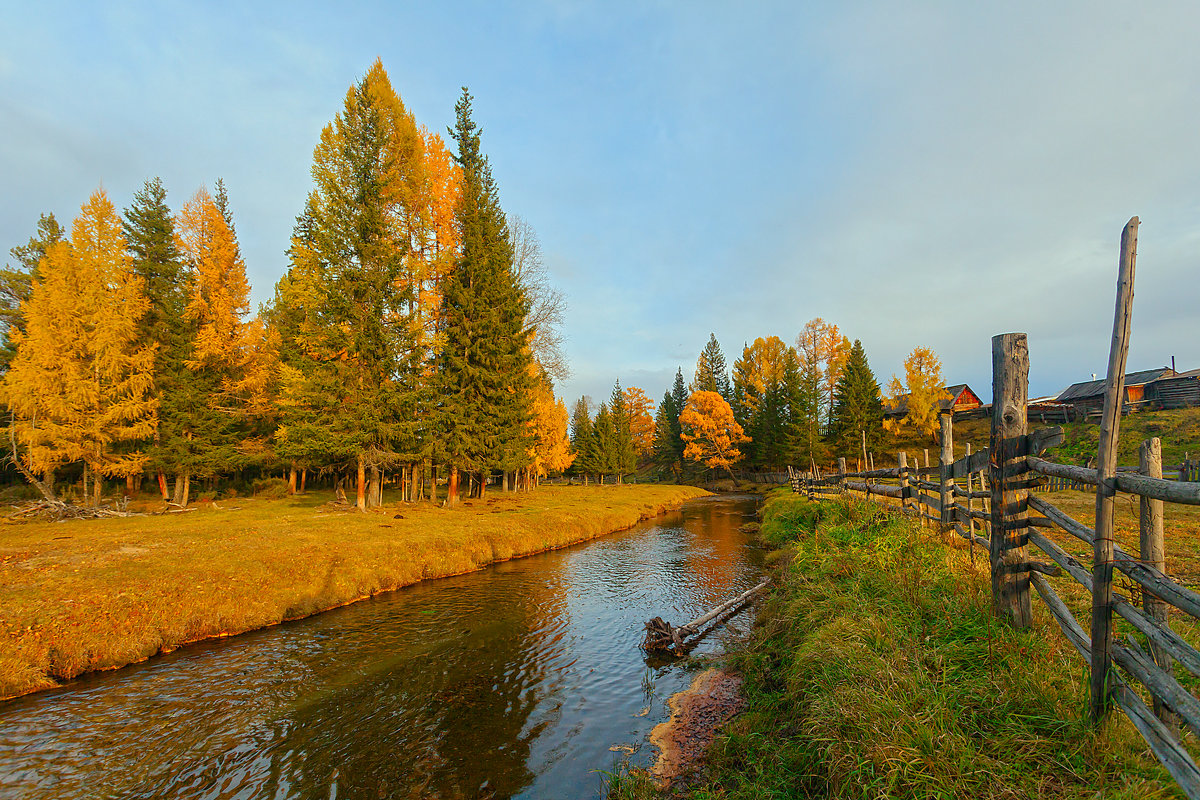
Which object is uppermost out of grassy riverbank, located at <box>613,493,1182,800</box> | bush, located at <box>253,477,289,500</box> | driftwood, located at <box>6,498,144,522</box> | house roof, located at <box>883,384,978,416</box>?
house roof, located at <box>883,384,978,416</box>

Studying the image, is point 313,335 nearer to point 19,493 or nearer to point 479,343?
point 479,343

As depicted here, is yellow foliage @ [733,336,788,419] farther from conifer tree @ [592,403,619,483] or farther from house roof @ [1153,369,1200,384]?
house roof @ [1153,369,1200,384]

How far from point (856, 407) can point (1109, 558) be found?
48788mm

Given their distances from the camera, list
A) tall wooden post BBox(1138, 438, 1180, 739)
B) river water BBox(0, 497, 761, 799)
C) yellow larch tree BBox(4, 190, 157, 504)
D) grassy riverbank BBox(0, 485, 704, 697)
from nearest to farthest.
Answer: tall wooden post BBox(1138, 438, 1180, 739), river water BBox(0, 497, 761, 799), grassy riverbank BBox(0, 485, 704, 697), yellow larch tree BBox(4, 190, 157, 504)

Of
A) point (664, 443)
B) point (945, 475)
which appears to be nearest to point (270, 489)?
point (945, 475)

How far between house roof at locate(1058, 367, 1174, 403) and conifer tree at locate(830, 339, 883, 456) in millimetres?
17981

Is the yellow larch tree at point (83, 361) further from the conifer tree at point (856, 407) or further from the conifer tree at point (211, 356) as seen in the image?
the conifer tree at point (856, 407)

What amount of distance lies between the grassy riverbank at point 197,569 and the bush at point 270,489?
9398 mm

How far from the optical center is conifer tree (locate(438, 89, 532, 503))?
26.6m

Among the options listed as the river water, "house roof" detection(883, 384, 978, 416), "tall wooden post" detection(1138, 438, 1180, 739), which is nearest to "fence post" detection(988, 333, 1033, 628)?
"tall wooden post" detection(1138, 438, 1180, 739)

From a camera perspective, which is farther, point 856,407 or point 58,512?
point 856,407

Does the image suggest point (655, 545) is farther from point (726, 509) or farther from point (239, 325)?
point (239, 325)

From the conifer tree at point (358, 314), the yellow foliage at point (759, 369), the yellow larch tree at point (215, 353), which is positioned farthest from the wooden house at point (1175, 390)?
the yellow larch tree at point (215, 353)

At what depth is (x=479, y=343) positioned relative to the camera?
2733 centimetres
